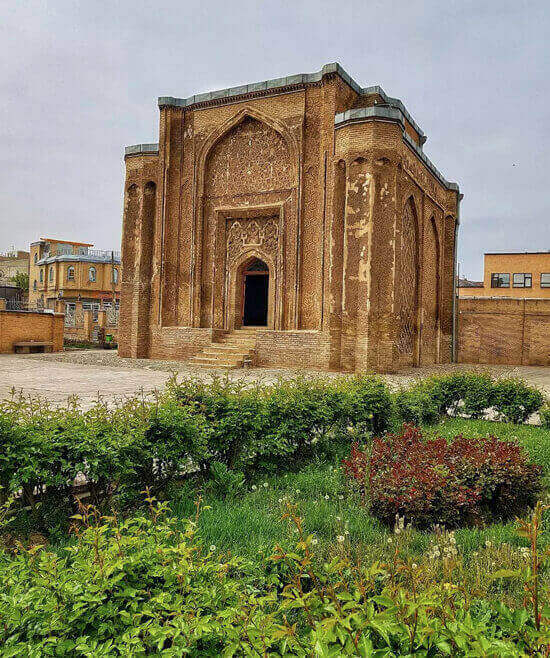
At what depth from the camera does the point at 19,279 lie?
58.1 metres

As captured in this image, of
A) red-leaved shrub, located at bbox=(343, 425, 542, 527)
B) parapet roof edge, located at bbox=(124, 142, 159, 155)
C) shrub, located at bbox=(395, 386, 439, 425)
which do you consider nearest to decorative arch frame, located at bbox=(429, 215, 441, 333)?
parapet roof edge, located at bbox=(124, 142, 159, 155)

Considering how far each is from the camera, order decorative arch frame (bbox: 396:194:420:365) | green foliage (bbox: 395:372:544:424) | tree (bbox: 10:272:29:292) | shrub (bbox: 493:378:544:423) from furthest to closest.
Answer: tree (bbox: 10:272:29:292) → decorative arch frame (bbox: 396:194:420:365) → shrub (bbox: 493:378:544:423) → green foliage (bbox: 395:372:544:424)

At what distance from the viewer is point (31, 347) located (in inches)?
841

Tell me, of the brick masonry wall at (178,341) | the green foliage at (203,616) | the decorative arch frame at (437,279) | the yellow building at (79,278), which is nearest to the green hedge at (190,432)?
the green foliage at (203,616)

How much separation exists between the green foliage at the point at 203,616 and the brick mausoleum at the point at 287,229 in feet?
41.9

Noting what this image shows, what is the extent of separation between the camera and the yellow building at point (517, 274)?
3947 cm

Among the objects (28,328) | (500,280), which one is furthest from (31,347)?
(500,280)

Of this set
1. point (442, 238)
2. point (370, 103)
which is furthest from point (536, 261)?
point (370, 103)

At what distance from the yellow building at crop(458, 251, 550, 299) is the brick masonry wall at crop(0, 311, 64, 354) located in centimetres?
3211

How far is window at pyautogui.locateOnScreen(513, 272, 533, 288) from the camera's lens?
3993cm

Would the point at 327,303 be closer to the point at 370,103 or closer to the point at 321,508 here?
the point at 370,103

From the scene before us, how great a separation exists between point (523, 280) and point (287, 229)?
29.8m

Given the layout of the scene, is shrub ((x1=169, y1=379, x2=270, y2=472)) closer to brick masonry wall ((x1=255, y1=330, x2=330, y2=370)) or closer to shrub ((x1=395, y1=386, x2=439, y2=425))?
shrub ((x1=395, y1=386, x2=439, y2=425))

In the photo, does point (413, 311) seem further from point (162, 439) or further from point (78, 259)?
point (78, 259)
